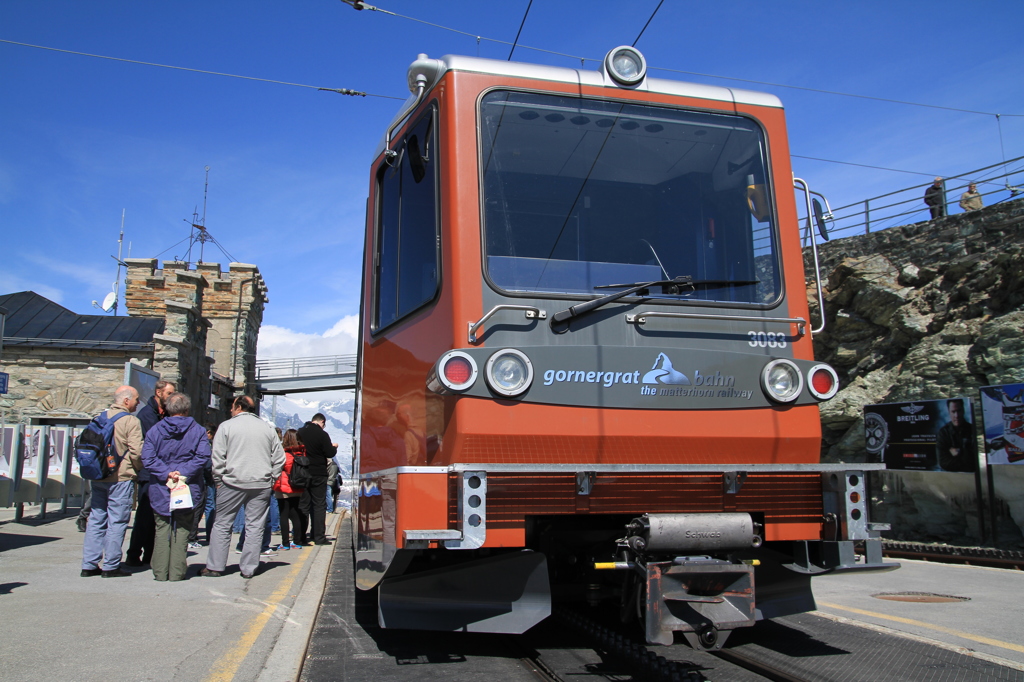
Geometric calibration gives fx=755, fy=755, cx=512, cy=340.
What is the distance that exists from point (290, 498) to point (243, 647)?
585 centimetres

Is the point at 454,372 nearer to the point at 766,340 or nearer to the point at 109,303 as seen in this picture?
the point at 766,340

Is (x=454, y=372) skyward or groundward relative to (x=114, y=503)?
skyward

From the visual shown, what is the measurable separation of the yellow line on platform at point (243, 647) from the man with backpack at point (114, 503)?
143 centimetres

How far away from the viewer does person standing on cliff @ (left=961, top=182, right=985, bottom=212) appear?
1546 cm

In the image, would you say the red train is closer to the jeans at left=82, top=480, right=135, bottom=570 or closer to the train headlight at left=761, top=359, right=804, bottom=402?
the train headlight at left=761, top=359, right=804, bottom=402

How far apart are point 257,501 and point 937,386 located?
1245 cm

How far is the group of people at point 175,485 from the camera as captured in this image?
6.23m

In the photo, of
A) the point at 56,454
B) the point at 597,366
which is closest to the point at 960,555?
the point at 597,366

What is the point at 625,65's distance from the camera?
15.0 feet

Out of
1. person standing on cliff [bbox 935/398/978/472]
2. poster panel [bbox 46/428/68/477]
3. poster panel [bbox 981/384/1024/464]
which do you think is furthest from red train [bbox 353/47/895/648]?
poster panel [bbox 46/428/68/477]

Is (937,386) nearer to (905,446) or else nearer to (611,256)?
(905,446)

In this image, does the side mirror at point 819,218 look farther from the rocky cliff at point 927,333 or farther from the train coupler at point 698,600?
the rocky cliff at point 927,333

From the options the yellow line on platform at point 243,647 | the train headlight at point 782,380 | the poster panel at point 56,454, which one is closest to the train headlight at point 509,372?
the train headlight at point 782,380

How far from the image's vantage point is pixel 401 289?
4.60 metres
